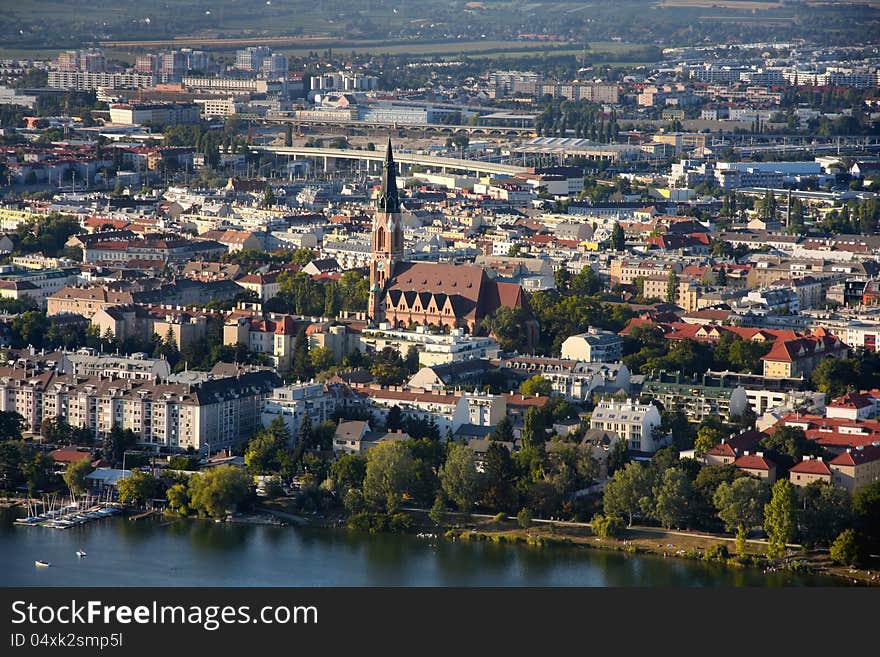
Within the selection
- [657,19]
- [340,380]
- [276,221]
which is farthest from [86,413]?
[657,19]

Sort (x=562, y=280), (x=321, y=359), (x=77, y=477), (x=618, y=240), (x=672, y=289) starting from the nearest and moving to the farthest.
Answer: (x=77, y=477) → (x=321, y=359) → (x=672, y=289) → (x=562, y=280) → (x=618, y=240)

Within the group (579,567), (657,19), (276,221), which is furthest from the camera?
(657,19)

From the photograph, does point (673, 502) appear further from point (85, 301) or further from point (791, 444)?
point (85, 301)

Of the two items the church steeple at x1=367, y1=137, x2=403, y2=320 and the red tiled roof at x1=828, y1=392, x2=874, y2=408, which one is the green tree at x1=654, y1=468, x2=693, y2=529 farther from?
the church steeple at x1=367, y1=137, x2=403, y2=320

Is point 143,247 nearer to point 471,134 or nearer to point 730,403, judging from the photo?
point 730,403

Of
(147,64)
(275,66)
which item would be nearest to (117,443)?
(147,64)

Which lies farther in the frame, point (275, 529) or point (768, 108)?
point (768, 108)
